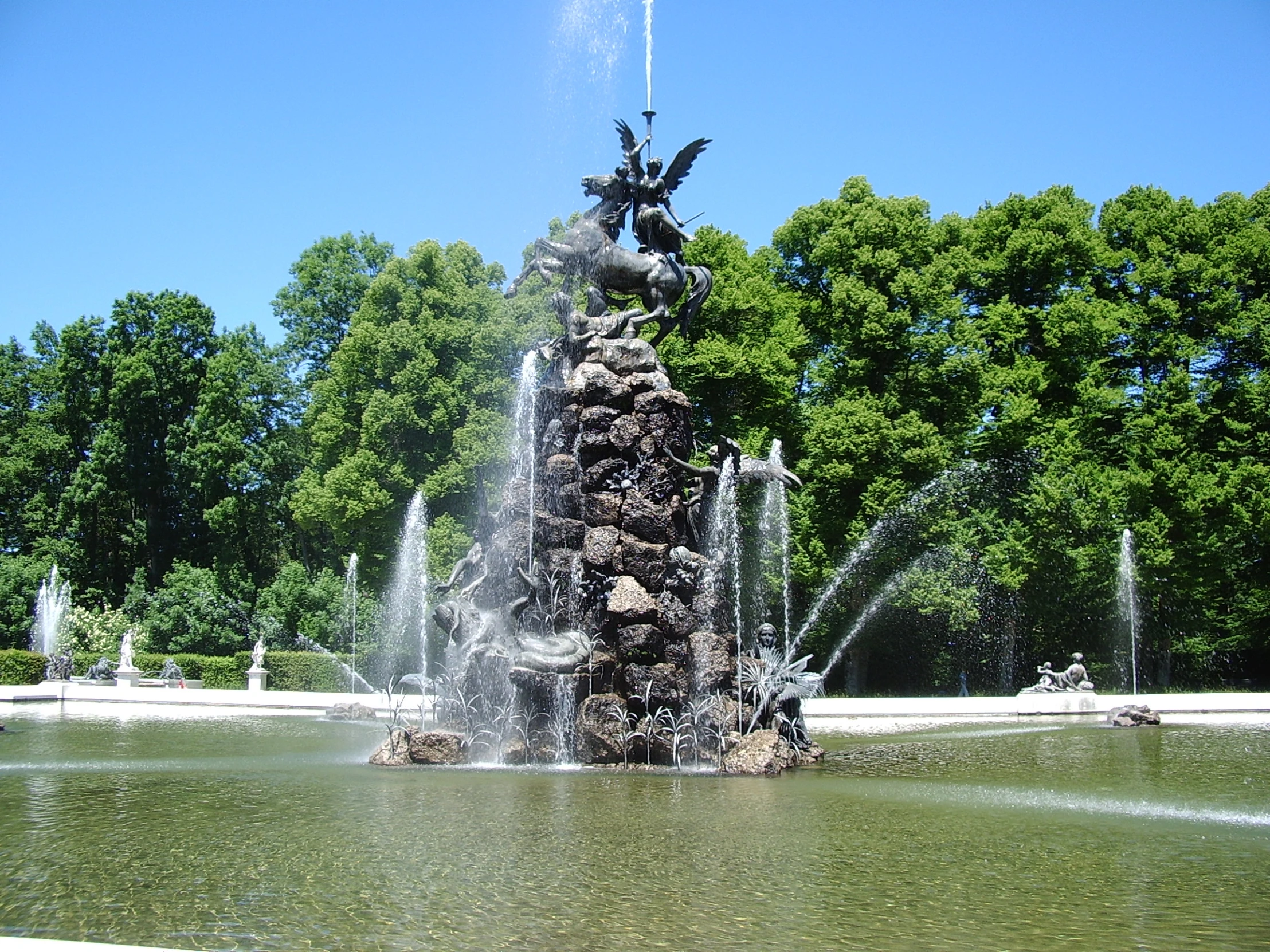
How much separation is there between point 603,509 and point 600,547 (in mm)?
632

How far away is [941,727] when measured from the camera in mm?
20797

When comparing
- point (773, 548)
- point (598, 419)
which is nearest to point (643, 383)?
point (598, 419)

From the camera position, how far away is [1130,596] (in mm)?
29250

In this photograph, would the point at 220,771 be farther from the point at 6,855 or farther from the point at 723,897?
the point at 723,897

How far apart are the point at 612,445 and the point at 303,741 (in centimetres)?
720

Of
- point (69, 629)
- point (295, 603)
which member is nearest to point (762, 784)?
point (295, 603)

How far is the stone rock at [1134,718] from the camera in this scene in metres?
20.5

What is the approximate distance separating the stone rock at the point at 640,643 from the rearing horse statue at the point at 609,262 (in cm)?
527

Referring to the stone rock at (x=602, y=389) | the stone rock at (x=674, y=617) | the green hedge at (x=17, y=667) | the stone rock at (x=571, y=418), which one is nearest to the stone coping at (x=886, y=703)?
the green hedge at (x=17, y=667)

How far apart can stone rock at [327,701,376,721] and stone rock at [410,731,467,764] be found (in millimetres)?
9553

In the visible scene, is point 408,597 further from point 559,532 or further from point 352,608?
point 559,532

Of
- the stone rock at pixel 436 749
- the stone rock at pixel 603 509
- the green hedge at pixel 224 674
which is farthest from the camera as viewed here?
the green hedge at pixel 224 674

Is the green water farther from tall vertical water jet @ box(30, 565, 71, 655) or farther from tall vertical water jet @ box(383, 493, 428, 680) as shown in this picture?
tall vertical water jet @ box(30, 565, 71, 655)

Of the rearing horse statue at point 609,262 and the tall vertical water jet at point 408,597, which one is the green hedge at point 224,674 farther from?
the rearing horse statue at point 609,262
